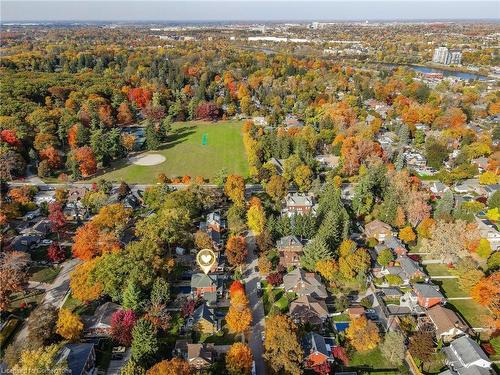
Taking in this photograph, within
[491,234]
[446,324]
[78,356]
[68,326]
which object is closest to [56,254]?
[68,326]

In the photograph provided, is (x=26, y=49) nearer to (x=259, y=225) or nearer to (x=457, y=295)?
(x=259, y=225)

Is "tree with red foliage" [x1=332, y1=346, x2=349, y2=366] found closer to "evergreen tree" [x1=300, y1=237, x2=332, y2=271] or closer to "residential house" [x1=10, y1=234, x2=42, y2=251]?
"evergreen tree" [x1=300, y1=237, x2=332, y2=271]

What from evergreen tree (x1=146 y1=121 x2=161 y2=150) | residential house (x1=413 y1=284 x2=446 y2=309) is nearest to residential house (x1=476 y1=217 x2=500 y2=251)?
residential house (x1=413 y1=284 x2=446 y2=309)

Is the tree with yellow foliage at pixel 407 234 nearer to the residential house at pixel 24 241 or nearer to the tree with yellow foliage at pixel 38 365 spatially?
the tree with yellow foliage at pixel 38 365

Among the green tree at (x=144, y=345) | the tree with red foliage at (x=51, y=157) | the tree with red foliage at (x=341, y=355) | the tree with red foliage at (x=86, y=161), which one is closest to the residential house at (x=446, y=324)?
the tree with red foliage at (x=341, y=355)

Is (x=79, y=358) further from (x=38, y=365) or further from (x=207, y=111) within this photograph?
(x=207, y=111)

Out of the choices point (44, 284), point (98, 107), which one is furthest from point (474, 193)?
point (98, 107)

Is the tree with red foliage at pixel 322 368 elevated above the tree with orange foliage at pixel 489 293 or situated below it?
below
